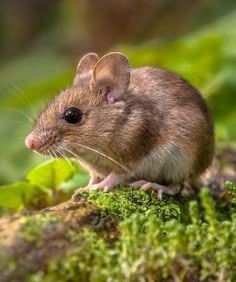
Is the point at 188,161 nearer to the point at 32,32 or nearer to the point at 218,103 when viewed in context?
the point at 218,103

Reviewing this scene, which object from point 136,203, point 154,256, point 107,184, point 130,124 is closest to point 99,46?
point 130,124

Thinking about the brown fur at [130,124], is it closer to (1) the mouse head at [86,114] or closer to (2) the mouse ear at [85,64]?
(1) the mouse head at [86,114]

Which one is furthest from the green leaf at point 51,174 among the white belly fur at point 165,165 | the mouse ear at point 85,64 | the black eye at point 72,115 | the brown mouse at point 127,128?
the mouse ear at point 85,64

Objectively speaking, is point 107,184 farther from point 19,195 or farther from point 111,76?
point 111,76

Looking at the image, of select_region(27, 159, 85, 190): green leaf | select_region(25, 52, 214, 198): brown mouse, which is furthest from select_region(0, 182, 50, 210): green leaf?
select_region(25, 52, 214, 198): brown mouse

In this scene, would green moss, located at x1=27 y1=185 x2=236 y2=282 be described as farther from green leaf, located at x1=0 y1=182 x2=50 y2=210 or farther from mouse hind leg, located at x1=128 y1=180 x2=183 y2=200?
green leaf, located at x1=0 y1=182 x2=50 y2=210

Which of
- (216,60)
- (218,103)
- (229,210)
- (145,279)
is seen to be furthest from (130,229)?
(216,60)
